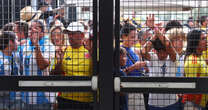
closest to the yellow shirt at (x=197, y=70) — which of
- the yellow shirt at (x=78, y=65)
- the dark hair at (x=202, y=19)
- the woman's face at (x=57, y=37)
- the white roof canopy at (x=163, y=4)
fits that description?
the dark hair at (x=202, y=19)

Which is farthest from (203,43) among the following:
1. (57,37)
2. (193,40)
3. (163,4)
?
(57,37)

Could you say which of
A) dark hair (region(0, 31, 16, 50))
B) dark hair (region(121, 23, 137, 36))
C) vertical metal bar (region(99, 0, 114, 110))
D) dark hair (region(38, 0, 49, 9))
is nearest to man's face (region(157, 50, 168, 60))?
dark hair (region(121, 23, 137, 36))

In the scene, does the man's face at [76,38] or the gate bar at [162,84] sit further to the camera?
the man's face at [76,38]

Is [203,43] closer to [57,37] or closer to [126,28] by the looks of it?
[126,28]

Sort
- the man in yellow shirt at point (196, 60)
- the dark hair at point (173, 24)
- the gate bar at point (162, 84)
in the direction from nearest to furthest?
the gate bar at point (162, 84), the dark hair at point (173, 24), the man in yellow shirt at point (196, 60)

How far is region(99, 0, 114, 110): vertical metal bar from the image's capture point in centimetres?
169

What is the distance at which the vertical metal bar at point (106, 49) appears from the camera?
169 cm

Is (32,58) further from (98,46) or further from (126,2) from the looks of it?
(126,2)

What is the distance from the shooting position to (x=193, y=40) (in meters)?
1.86

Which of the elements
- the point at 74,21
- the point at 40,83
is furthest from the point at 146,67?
the point at 40,83

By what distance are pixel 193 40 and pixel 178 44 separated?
0.14 m

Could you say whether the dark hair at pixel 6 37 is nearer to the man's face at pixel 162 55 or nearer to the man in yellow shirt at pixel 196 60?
the man's face at pixel 162 55

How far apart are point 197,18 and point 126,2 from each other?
0.48 meters

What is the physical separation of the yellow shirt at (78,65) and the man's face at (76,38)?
0.12 feet
